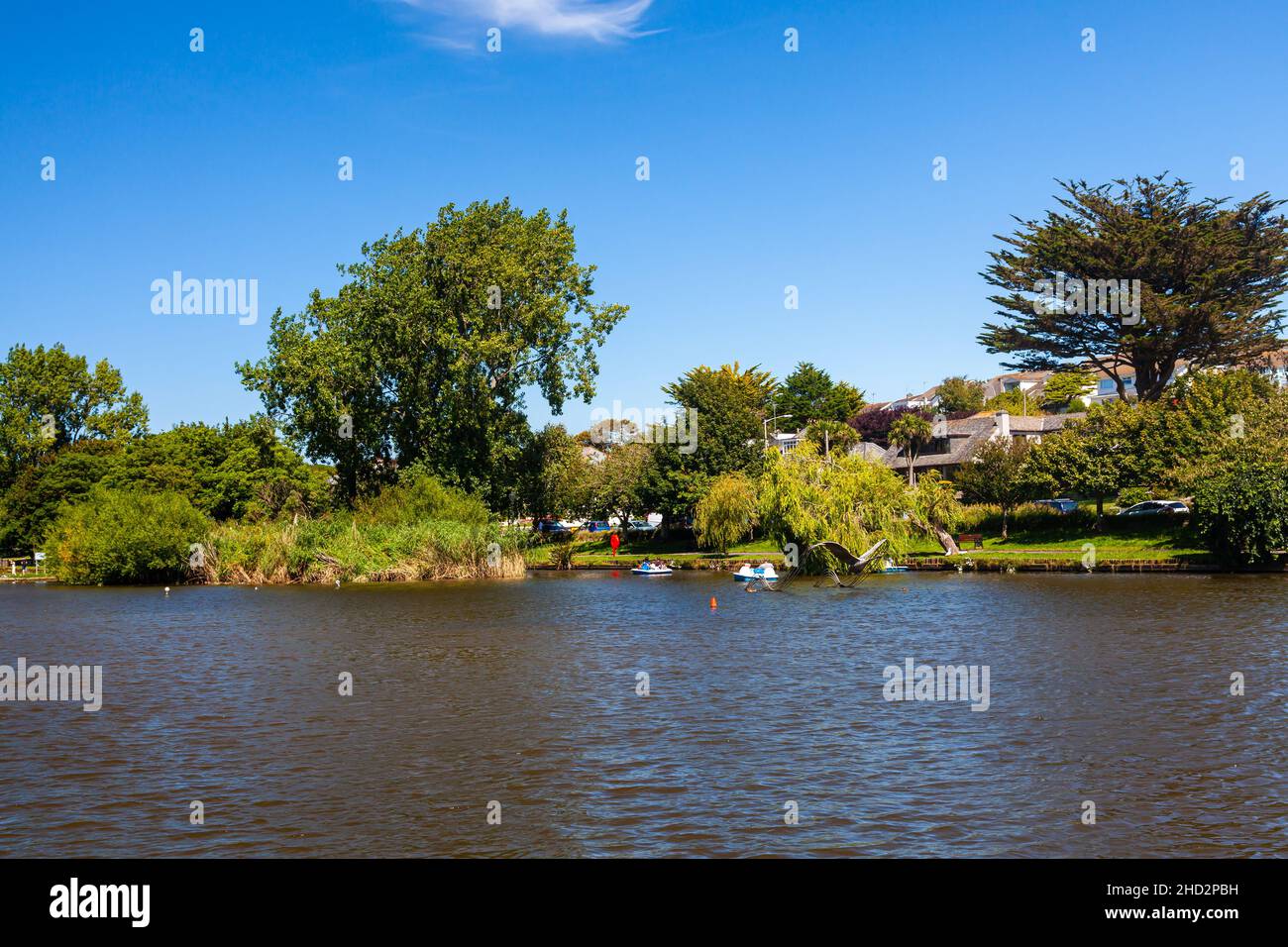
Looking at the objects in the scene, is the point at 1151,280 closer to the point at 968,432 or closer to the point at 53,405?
the point at 968,432

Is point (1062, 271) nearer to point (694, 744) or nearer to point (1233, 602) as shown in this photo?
point (1233, 602)

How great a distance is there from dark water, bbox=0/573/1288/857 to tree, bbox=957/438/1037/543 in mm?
34451

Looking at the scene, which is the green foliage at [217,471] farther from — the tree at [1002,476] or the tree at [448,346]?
the tree at [1002,476]

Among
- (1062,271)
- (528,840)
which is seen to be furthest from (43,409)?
(528,840)

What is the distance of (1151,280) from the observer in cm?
8225

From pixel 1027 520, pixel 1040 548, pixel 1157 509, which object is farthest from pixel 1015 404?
pixel 1040 548

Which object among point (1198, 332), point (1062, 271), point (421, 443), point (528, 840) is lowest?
point (528, 840)

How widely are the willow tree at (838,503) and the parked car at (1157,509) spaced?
2035 cm

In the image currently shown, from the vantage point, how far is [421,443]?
84.8 metres

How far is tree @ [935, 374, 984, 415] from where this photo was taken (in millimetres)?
162625

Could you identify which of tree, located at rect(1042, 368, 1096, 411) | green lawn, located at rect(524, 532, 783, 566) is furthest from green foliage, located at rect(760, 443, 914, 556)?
tree, located at rect(1042, 368, 1096, 411)

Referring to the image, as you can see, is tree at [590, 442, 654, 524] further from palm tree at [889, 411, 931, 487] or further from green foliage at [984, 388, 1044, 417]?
green foliage at [984, 388, 1044, 417]
